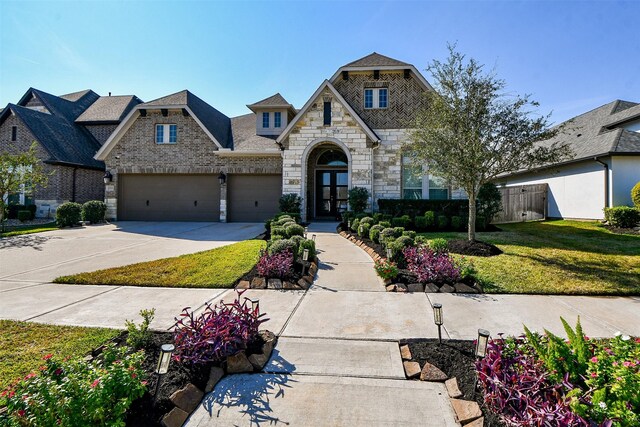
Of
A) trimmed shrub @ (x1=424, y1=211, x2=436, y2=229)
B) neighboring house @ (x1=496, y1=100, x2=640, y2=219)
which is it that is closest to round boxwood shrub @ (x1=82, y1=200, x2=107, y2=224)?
trimmed shrub @ (x1=424, y1=211, x2=436, y2=229)

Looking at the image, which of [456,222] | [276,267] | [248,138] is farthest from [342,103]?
[276,267]

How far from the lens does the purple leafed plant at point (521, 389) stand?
78.7 inches

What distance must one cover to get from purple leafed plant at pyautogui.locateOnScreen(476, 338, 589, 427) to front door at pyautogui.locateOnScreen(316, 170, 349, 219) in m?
13.2

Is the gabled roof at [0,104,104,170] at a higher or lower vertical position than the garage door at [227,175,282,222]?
higher

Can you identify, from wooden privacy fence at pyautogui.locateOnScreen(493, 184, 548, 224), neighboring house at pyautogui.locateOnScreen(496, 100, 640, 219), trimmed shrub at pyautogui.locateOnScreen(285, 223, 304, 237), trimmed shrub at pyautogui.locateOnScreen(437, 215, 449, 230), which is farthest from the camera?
wooden privacy fence at pyautogui.locateOnScreen(493, 184, 548, 224)

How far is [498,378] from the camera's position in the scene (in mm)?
2395

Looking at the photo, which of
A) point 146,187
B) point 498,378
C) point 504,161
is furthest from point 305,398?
point 146,187

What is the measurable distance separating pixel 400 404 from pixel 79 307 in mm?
4659

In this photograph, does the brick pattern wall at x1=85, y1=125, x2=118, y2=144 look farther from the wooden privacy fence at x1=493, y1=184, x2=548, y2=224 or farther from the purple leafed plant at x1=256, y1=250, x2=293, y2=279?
the wooden privacy fence at x1=493, y1=184, x2=548, y2=224

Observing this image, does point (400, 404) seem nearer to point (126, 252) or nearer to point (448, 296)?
point (448, 296)

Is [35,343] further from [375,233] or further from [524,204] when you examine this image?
[524,204]

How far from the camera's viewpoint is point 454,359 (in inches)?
117

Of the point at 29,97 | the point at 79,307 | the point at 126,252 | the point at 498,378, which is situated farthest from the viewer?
the point at 29,97

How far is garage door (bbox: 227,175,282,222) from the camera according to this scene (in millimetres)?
16250
